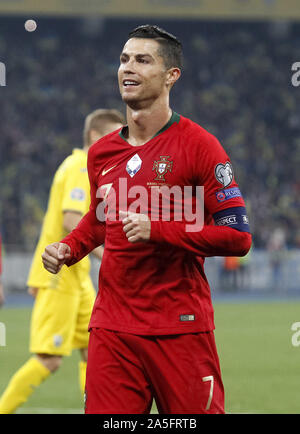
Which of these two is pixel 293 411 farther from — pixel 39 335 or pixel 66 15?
pixel 66 15

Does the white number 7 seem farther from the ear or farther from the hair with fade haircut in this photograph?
the hair with fade haircut

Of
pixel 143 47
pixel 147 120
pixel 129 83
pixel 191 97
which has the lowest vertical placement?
pixel 147 120

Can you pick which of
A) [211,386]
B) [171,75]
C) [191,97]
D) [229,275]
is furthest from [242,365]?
[191,97]

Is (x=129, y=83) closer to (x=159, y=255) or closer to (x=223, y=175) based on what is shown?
(x=223, y=175)

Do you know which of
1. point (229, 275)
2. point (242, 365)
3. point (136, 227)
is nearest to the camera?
point (136, 227)

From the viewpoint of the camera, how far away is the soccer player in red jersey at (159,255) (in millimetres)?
2986

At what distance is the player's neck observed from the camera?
10.4 feet

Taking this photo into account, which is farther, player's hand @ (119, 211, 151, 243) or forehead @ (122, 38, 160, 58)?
forehead @ (122, 38, 160, 58)

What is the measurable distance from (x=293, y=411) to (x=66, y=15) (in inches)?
818

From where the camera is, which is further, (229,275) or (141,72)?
(229,275)

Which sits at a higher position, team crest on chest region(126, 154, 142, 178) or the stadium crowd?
the stadium crowd

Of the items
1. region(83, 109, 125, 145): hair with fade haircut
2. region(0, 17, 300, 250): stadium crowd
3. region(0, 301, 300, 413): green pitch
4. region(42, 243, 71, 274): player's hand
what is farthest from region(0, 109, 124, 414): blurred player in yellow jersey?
region(0, 17, 300, 250): stadium crowd

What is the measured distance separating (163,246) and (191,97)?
887 inches

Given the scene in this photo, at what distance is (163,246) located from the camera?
9.75 feet
